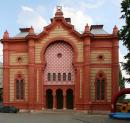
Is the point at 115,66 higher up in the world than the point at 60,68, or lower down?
higher up

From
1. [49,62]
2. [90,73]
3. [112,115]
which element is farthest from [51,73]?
[112,115]

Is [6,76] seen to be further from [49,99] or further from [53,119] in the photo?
[53,119]

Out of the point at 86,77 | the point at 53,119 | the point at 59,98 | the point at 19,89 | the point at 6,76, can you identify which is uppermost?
the point at 6,76

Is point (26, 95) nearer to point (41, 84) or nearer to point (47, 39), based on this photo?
point (41, 84)

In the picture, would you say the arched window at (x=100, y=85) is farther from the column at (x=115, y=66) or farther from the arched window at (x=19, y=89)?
the arched window at (x=19, y=89)

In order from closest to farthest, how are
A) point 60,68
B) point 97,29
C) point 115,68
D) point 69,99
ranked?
1. point 115,68
2. point 60,68
3. point 69,99
4. point 97,29

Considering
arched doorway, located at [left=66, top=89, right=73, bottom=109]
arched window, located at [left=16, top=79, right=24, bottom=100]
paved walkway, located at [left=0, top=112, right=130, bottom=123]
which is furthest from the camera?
arched window, located at [left=16, top=79, right=24, bottom=100]

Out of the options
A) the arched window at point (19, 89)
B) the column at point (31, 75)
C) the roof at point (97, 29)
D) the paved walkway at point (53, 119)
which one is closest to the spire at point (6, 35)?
the column at point (31, 75)

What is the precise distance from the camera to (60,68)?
6831 centimetres

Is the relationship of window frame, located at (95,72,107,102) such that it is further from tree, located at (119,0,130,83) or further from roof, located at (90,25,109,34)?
tree, located at (119,0,130,83)

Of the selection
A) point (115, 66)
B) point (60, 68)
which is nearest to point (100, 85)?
point (115, 66)

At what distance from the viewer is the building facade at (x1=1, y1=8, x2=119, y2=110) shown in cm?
6688

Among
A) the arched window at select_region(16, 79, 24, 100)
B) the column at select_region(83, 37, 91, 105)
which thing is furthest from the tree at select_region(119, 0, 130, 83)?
the arched window at select_region(16, 79, 24, 100)

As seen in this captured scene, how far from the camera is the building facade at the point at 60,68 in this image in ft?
219
